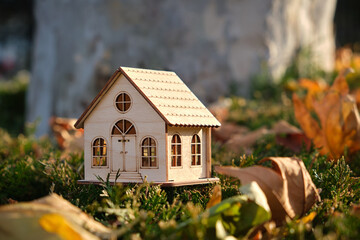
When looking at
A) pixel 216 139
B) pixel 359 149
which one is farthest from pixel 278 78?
pixel 359 149

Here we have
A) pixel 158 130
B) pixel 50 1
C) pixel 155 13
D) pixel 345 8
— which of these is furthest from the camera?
pixel 345 8

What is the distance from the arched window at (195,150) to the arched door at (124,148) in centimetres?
18

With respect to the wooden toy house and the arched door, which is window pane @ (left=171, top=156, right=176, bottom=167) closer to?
the wooden toy house

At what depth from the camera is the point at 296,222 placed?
3.51ft

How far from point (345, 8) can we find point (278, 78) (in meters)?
7.65

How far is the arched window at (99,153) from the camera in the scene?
141 cm

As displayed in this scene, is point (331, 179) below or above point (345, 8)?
below

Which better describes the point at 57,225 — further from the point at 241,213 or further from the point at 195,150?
the point at 195,150

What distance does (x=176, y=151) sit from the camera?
1.36 meters

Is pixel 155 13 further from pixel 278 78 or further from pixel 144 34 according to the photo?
pixel 278 78

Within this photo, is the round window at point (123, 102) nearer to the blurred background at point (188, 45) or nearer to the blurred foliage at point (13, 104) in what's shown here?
the blurred background at point (188, 45)

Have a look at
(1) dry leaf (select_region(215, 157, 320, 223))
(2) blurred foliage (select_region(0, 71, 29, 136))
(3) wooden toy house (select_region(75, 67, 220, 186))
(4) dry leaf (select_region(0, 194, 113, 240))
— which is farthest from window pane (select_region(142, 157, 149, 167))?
(2) blurred foliage (select_region(0, 71, 29, 136))

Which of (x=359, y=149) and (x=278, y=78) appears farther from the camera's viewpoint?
(x=278, y=78)

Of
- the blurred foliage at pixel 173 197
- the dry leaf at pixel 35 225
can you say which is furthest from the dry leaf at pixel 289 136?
the dry leaf at pixel 35 225
